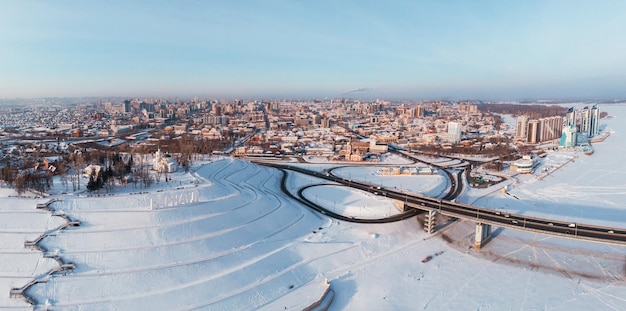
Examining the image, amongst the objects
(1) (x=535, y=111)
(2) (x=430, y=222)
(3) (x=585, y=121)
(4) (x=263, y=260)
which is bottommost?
(4) (x=263, y=260)

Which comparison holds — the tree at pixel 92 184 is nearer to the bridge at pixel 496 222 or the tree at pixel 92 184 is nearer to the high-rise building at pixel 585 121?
the bridge at pixel 496 222

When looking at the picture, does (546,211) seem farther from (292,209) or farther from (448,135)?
(448,135)

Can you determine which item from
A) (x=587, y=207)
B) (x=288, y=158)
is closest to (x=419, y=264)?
(x=587, y=207)

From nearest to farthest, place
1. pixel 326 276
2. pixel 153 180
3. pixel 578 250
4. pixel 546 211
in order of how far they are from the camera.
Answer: pixel 326 276 < pixel 578 250 < pixel 153 180 < pixel 546 211

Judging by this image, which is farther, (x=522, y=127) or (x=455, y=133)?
(x=522, y=127)

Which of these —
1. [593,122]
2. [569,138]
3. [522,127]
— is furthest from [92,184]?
[593,122]

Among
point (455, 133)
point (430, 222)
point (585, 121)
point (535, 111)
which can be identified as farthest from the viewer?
point (535, 111)

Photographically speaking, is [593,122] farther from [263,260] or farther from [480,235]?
[263,260]

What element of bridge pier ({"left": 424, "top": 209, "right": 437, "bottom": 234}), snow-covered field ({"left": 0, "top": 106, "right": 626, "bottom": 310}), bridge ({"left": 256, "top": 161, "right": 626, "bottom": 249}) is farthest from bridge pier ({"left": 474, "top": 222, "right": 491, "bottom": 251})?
bridge pier ({"left": 424, "top": 209, "right": 437, "bottom": 234})

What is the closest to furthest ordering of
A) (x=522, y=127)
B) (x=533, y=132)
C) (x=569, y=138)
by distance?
1. (x=569, y=138)
2. (x=533, y=132)
3. (x=522, y=127)
